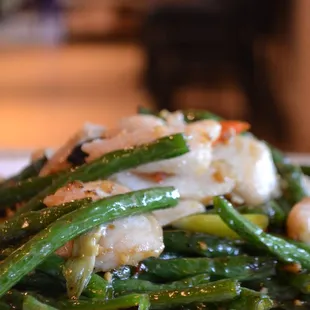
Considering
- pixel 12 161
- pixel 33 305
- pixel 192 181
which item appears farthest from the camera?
pixel 12 161

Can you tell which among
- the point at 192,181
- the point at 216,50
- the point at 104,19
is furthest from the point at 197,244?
the point at 104,19

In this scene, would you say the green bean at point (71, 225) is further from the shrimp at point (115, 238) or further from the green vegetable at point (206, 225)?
the green vegetable at point (206, 225)

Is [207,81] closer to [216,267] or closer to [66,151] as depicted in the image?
[66,151]

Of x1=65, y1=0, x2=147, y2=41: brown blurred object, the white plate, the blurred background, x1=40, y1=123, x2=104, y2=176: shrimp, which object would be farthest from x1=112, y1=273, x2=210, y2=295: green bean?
x1=65, y1=0, x2=147, y2=41: brown blurred object

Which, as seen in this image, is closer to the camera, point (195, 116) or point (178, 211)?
point (178, 211)

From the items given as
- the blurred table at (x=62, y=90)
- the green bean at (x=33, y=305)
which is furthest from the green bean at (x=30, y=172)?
the blurred table at (x=62, y=90)

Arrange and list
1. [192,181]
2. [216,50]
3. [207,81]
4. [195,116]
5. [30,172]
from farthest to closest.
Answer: [207,81] → [216,50] → [195,116] → [30,172] → [192,181]

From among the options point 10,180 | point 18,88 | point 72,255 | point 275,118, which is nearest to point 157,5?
point 275,118
